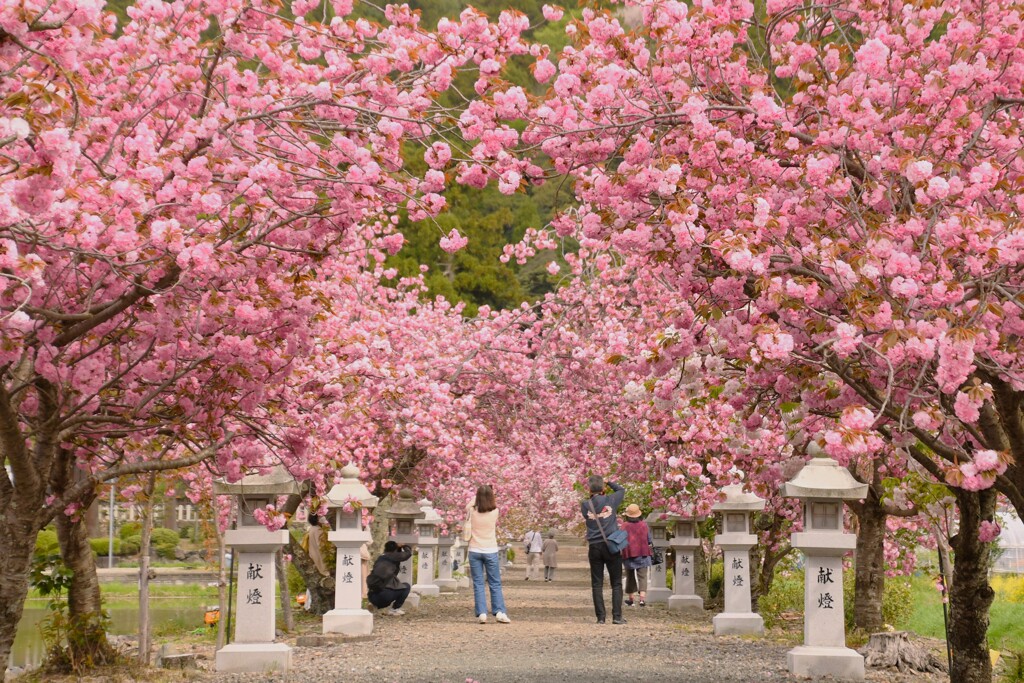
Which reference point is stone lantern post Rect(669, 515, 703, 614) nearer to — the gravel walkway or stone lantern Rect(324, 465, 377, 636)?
the gravel walkway

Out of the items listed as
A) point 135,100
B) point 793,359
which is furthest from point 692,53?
point 135,100

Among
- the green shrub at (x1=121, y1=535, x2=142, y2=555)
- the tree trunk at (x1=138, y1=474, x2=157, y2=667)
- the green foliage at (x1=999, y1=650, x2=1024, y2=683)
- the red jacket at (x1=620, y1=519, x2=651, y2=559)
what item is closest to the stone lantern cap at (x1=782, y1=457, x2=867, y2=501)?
the green foliage at (x1=999, y1=650, x2=1024, y2=683)

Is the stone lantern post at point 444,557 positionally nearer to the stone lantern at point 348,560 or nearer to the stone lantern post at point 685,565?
the stone lantern post at point 685,565

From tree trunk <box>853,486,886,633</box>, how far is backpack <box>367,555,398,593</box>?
263 inches

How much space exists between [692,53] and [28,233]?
4038 mm

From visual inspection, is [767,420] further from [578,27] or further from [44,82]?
[44,82]

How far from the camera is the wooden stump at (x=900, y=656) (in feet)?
36.0

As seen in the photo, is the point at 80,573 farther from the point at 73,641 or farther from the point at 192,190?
the point at 192,190

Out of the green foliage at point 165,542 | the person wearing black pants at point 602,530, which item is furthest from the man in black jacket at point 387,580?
the green foliage at point 165,542

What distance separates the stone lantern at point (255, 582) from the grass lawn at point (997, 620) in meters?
8.64

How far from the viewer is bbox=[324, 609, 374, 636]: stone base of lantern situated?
14.2 meters

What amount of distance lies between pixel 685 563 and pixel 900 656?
8.36 m

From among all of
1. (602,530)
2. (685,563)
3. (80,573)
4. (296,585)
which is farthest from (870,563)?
(296,585)

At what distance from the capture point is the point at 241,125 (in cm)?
695
